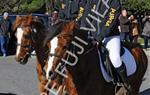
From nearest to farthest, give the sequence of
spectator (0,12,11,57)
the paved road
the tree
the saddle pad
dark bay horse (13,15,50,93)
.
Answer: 1. the saddle pad
2. dark bay horse (13,15,50,93)
3. the paved road
4. spectator (0,12,11,57)
5. the tree

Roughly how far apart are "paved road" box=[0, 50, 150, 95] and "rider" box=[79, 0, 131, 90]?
446cm

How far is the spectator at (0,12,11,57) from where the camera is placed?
18.0 m

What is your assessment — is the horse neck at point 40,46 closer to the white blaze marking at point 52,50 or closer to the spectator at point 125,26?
the white blaze marking at point 52,50

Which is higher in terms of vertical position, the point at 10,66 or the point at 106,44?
the point at 106,44

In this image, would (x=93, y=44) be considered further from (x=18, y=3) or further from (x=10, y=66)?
(x=18, y=3)

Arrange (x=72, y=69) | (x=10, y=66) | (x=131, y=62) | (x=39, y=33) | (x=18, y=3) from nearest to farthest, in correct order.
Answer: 1. (x=72, y=69)
2. (x=131, y=62)
3. (x=39, y=33)
4. (x=10, y=66)
5. (x=18, y=3)

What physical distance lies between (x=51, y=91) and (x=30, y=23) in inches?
62.5

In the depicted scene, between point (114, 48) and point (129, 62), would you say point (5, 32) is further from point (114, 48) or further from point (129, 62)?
point (114, 48)

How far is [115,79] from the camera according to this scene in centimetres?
741

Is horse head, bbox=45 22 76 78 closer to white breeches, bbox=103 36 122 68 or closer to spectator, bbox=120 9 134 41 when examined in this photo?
white breeches, bbox=103 36 122 68

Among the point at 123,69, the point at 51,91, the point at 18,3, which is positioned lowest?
the point at 18,3

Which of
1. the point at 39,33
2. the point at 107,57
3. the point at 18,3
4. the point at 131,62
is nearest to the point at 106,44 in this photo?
the point at 107,57

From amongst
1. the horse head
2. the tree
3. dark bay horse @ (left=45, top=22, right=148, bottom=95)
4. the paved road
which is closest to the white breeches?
dark bay horse @ (left=45, top=22, right=148, bottom=95)

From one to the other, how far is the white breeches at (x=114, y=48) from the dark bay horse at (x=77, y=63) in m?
0.30
